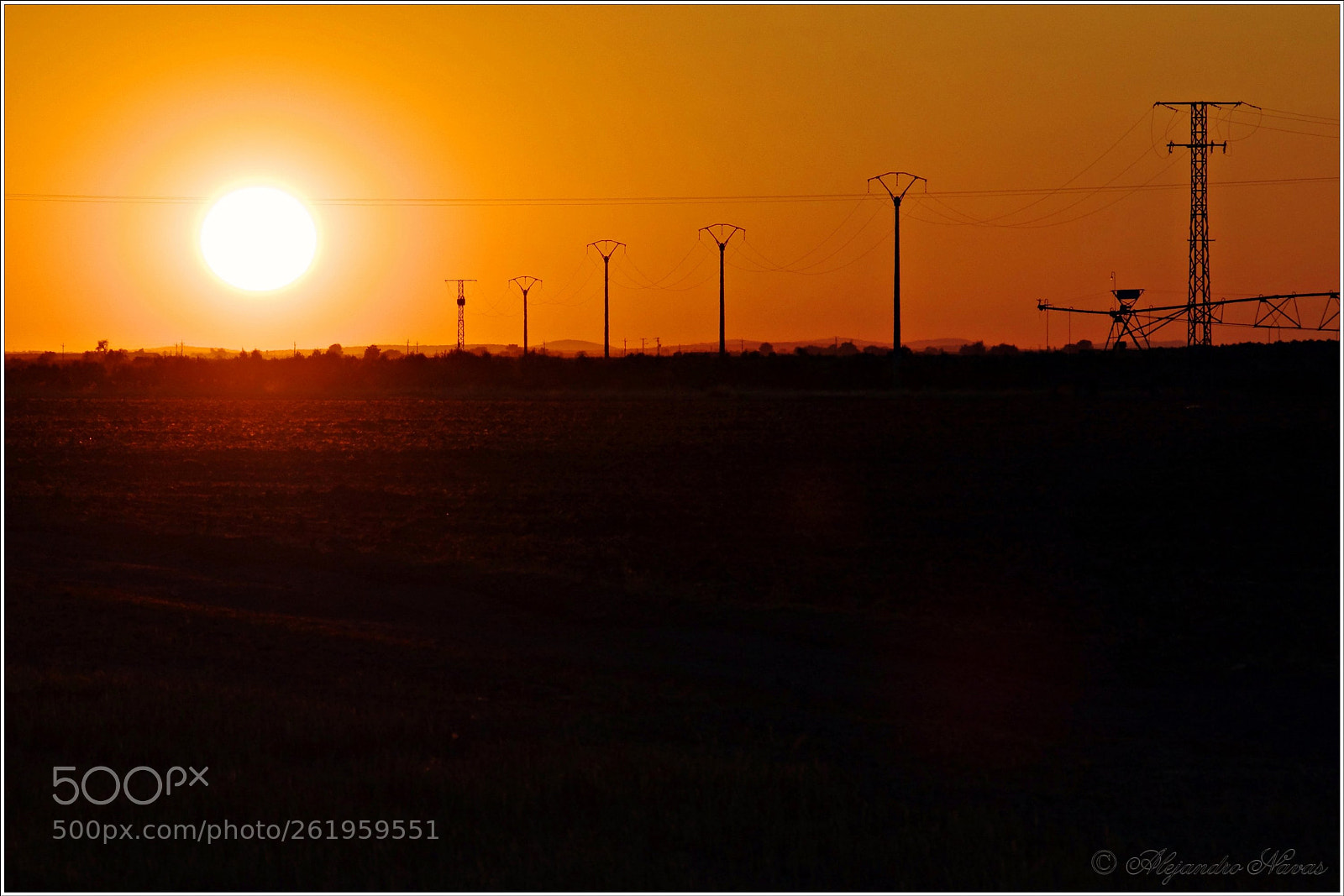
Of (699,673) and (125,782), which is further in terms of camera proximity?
(699,673)

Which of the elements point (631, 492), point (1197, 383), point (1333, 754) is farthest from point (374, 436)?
point (1197, 383)

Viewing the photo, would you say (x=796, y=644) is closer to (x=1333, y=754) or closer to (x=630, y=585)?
(x=630, y=585)

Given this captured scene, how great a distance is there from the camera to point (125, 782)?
9203 millimetres

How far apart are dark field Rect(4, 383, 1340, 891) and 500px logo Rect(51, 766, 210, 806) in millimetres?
99

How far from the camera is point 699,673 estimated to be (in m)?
13.5

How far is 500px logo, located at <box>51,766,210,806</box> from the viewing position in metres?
8.91

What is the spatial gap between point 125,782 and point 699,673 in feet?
20.0

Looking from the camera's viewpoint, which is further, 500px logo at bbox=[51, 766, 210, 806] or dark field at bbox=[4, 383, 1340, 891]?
500px logo at bbox=[51, 766, 210, 806]

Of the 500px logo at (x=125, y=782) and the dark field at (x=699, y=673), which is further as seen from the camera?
the 500px logo at (x=125, y=782)

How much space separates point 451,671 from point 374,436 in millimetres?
37488

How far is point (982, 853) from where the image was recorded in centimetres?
803

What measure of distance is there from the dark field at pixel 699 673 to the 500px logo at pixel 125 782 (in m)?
0.10

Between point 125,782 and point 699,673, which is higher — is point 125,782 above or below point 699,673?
above

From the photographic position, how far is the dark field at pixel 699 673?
8258 millimetres
